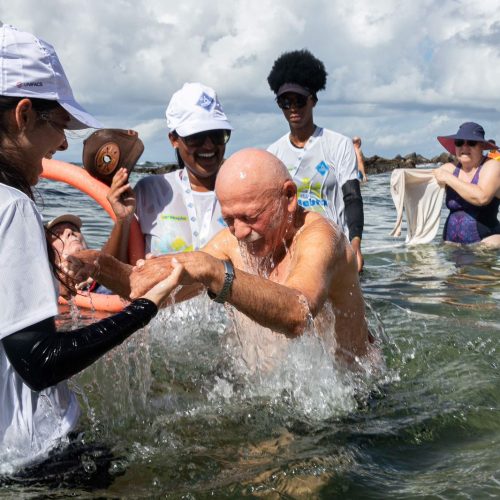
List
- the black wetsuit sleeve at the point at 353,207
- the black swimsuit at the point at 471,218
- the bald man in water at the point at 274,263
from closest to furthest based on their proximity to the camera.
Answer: the bald man in water at the point at 274,263
the black wetsuit sleeve at the point at 353,207
the black swimsuit at the point at 471,218

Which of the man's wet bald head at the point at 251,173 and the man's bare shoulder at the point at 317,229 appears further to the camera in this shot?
the man's bare shoulder at the point at 317,229

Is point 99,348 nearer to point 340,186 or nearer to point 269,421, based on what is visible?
point 269,421

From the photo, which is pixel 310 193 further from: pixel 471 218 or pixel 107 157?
pixel 471 218

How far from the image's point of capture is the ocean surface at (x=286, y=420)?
3467mm

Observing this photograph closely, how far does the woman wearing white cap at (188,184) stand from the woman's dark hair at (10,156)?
271 centimetres

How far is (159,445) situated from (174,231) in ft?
→ 6.91

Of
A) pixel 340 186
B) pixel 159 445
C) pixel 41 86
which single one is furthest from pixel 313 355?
pixel 340 186

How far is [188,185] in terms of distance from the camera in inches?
222

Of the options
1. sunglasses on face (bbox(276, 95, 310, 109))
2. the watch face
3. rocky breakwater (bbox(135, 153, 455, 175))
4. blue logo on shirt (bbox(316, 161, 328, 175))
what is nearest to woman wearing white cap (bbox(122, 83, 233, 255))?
→ the watch face

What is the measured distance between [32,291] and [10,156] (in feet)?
1.53

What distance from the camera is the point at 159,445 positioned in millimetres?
3756

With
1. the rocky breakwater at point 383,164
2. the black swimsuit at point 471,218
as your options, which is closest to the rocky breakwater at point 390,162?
the rocky breakwater at point 383,164

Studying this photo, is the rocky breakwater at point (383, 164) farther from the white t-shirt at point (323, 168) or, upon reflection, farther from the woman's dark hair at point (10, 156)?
the woman's dark hair at point (10, 156)

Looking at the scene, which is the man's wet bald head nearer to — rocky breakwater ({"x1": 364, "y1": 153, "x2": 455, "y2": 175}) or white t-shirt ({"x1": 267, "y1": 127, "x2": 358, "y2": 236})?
white t-shirt ({"x1": 267, "y1": 127, "x2": 358, "y2": 236})
